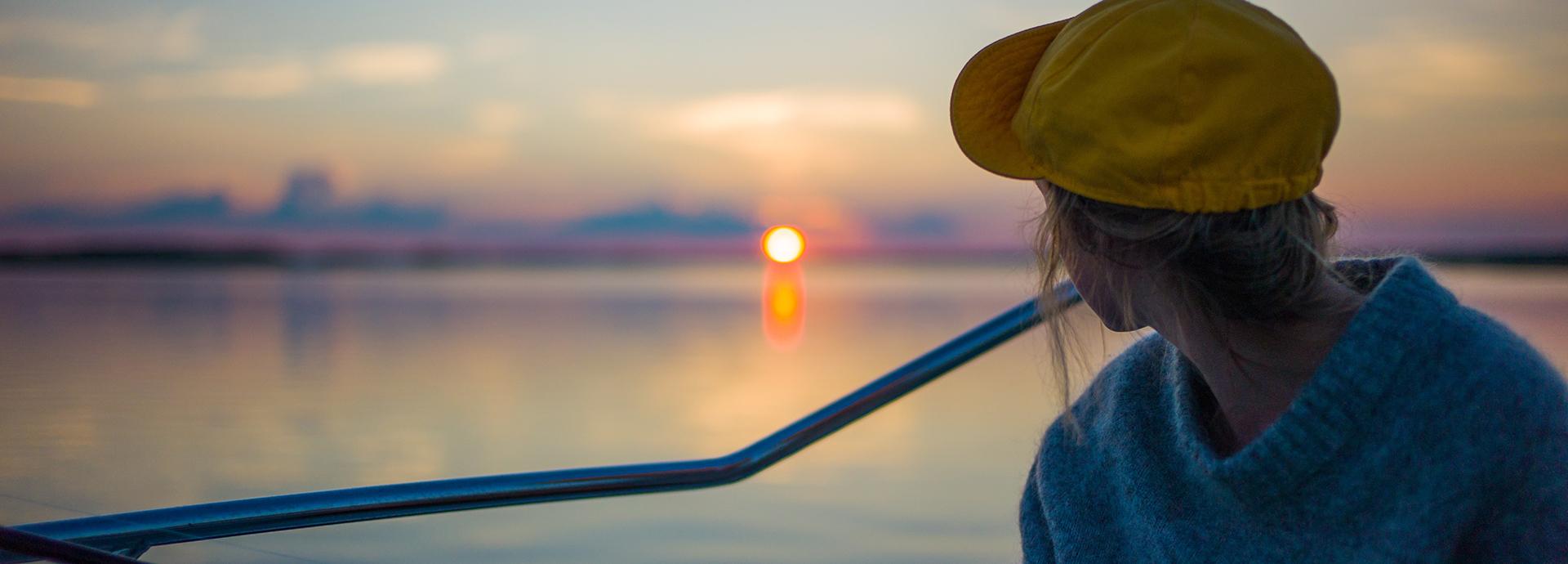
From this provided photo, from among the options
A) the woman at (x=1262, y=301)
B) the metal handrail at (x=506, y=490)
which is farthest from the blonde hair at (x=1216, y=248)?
the metal handrail at (x=506, y=490)

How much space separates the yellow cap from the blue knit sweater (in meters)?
0.14

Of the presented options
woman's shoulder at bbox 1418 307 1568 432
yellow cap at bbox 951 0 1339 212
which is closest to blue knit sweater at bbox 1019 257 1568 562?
woman's shoulder at bbox 1418 307 1568 432

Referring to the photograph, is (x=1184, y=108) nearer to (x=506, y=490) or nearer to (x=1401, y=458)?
(x=1401, y=458)

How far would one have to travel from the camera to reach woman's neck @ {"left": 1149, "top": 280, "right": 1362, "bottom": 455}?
899 mm

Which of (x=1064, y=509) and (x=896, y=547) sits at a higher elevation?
(x=896, y=547)

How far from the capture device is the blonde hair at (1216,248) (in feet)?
2.72

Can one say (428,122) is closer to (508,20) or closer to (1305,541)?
(508,20)

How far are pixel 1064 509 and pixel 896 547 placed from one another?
8.65ft

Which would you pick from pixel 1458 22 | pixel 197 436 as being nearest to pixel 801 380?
pixel 197 436

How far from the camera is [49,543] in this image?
644 mm

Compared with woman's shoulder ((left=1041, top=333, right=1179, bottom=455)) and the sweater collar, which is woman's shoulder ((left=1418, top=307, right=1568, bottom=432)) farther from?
woman's shoulder ((left=1041, top=333, right=1179, bottom=455))

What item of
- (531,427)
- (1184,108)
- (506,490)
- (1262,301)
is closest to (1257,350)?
(1262,301)

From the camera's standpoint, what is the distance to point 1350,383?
839 mm

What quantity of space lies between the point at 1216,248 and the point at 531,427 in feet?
16.3
